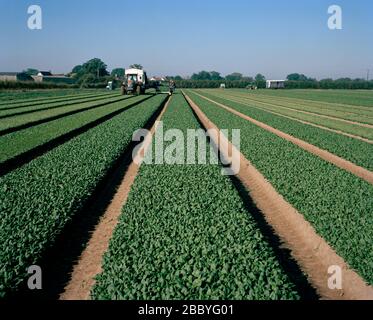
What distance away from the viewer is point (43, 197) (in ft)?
25.0

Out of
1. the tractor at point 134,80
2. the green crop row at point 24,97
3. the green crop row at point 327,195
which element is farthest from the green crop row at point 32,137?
the tractor at point 134,80

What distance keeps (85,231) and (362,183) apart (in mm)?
6535

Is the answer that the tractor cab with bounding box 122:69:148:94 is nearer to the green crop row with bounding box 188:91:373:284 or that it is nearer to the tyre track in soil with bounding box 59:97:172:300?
the green crop row with bounding box 188:91:373:284

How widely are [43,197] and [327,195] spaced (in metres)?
5.96

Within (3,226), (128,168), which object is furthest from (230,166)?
(3,226)

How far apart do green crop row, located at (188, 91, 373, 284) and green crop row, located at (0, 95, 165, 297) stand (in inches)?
175

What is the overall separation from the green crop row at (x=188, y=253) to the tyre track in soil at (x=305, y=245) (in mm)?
811

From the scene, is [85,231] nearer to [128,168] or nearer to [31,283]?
[31,283]

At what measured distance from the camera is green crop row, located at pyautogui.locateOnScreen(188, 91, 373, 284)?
585 centimetres
